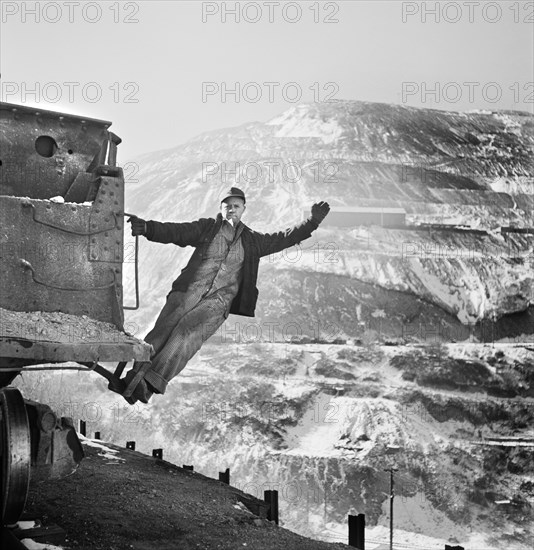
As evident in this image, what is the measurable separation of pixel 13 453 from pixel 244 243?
3.32 meters

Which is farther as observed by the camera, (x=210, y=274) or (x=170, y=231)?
(x=210, y=274)

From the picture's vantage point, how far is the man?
7.28 m

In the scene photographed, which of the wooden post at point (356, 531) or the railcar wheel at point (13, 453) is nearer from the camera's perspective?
the railcar wheel at point (13, 453)

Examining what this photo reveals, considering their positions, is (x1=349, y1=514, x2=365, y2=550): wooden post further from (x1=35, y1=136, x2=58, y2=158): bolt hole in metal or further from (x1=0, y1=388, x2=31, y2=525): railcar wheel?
(x1=35, y1=136, x2=58, y2=158): bolt hole in metal

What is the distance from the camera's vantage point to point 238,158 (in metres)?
27.4

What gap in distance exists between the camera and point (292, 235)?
7824 mm

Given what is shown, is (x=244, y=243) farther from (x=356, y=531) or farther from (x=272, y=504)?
(x=356, y=531)

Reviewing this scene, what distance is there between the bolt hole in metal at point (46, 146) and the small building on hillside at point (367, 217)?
21.0 meters

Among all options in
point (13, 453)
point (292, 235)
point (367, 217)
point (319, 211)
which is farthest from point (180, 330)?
point (367, 217)

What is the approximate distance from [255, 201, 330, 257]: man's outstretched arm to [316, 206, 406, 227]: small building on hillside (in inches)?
742

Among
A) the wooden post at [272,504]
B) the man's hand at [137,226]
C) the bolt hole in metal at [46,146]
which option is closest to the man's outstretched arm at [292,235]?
the man's hand at [137,226]

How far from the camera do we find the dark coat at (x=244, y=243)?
24.9 feet

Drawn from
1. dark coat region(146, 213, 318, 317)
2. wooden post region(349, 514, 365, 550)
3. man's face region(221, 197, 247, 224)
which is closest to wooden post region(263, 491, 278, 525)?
wooden post region(349, 514, 365, 550)

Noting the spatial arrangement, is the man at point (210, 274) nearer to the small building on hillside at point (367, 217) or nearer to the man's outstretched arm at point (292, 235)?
the man's outstretched arm at point (292, 235)
